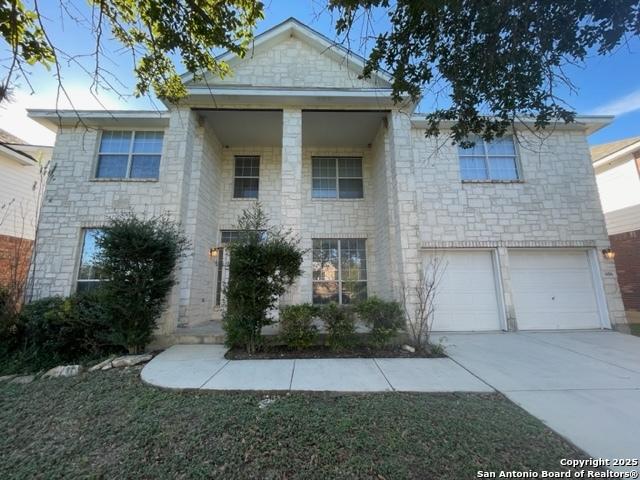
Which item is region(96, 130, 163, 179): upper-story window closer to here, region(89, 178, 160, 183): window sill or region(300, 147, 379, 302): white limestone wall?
region(89, 178, 160, 183): window sill

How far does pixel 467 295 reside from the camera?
7.80 metres

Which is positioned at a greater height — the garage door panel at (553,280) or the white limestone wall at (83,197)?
the white limestone wall at (83,197)

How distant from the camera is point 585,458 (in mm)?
2426

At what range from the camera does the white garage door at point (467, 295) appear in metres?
7.66

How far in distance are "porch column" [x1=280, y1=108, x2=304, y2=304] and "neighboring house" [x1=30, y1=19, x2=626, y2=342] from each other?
0.10 ft

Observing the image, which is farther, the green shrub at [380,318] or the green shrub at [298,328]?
the green shrub at [380,318]

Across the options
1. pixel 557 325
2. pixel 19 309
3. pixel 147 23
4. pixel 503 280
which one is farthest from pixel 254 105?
pixel 557 325

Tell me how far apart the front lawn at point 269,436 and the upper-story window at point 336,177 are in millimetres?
6920

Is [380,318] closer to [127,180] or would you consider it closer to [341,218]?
[341,218]

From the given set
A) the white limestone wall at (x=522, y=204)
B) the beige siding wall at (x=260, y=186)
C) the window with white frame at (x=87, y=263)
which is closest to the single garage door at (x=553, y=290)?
the white limestone wall at (x=522, y=204)

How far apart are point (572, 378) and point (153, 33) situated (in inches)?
322

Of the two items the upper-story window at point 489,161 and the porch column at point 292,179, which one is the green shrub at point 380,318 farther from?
the upper-story window at point 489,161

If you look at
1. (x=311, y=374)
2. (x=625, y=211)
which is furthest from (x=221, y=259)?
(x=625, y=211)

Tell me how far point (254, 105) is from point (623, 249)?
1458 centimetres
